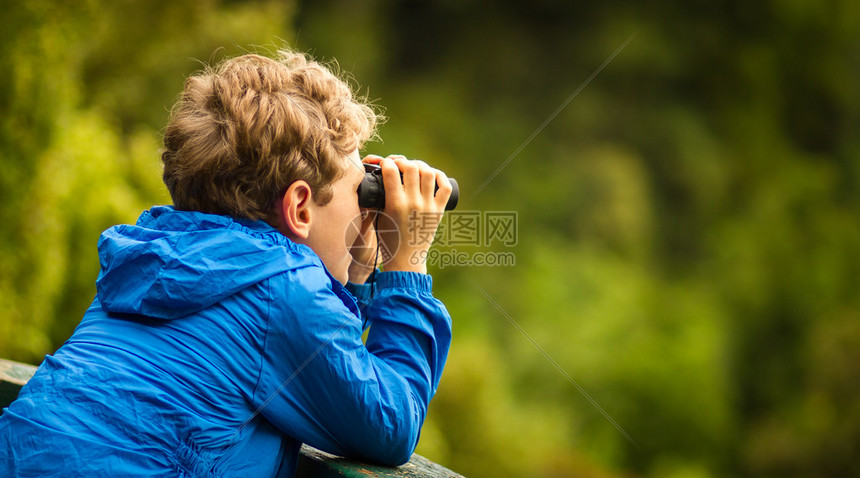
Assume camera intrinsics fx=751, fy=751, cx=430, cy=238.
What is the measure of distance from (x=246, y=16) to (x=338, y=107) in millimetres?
2397

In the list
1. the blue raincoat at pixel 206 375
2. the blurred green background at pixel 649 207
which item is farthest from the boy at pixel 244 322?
the blurred green background at pixel 649 207

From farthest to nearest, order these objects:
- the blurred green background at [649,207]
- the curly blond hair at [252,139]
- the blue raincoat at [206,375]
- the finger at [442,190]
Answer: the blurred green background at [649,207]
the finger at [442,190]
the curly blond hair at [252,139]
the blue raincoat at [206,375]

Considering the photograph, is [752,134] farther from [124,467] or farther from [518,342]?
A: [124,467]

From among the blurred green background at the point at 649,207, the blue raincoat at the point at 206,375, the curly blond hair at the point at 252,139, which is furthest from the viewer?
the blurred green background at the point at 649,207

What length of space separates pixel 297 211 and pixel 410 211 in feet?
0.43

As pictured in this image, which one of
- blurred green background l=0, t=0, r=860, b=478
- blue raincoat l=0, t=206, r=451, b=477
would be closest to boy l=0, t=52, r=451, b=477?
blue raincoat l=0, t=206, r=451, b=477

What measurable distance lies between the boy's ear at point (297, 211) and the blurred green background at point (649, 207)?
264cm

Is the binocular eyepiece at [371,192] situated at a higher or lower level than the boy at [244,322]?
higher

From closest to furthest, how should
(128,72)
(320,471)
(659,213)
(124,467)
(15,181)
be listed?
(124,467), (320,471), (15,181), (128,72), (659,213)

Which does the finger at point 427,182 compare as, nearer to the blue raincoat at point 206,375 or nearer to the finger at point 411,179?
the finger at point 411,179

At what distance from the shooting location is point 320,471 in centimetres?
76

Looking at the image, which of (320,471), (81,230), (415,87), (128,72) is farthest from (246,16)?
(415,87)

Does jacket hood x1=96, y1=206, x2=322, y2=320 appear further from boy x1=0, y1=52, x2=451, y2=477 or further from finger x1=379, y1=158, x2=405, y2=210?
finger x1=379, y1=158, x2=405, y2=210

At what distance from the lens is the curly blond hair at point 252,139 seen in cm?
78
